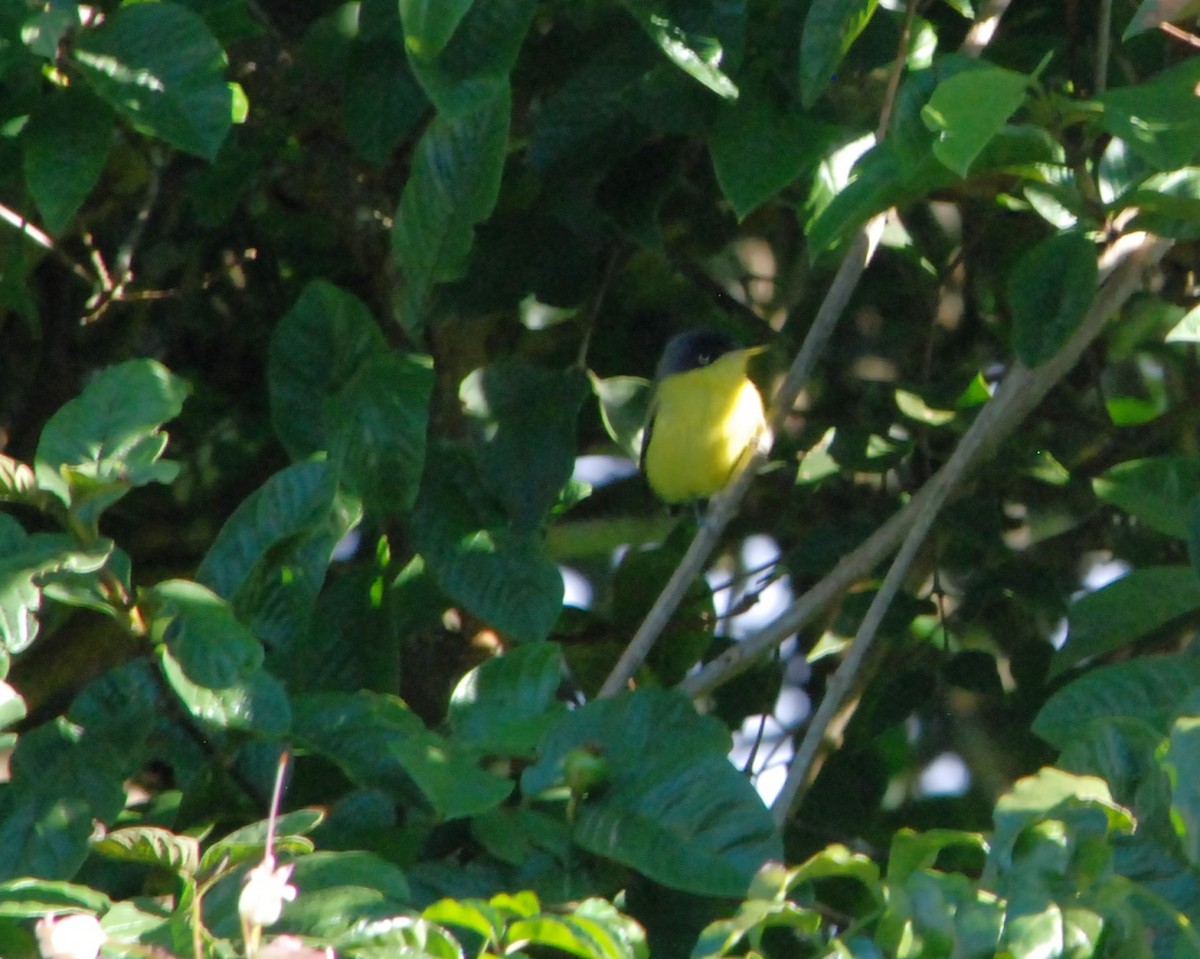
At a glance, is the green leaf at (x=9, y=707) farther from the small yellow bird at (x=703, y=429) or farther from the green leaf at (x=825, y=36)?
the small yellow bird at (x=703, y=429)

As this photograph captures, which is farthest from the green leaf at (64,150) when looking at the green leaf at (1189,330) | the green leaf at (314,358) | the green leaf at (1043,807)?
the green leaf at (1043,807)

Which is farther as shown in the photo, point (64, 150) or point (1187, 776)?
point (64, 150)

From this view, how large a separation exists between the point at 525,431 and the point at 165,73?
2.67ft

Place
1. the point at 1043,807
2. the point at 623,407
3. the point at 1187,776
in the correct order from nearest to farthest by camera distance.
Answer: the point at 1187,776
the point at 1043,807
the point at 623,407

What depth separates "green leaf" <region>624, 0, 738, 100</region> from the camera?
2.36 metres

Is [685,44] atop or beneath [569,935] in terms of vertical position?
atop

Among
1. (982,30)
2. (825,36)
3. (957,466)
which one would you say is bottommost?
(957,466)

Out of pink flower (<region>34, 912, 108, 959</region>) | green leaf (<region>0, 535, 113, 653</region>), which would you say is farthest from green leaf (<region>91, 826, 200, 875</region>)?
pink flower (<region>34, 912, 108, 959</region>)

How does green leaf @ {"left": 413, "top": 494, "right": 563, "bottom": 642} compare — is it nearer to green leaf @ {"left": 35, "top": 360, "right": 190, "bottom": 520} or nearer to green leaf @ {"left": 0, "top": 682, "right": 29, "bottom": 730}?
green leaf @ {"left": 35, "top": 360, "right": 190, "bottom": 520}

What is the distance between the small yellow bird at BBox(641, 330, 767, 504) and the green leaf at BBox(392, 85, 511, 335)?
6.62 ft

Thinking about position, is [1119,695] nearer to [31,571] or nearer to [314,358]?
[31,571]

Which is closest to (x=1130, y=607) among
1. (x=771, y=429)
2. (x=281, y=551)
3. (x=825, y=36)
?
(x=771, y=429)

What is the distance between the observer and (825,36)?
2223 mm

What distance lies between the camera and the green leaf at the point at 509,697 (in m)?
2.08
